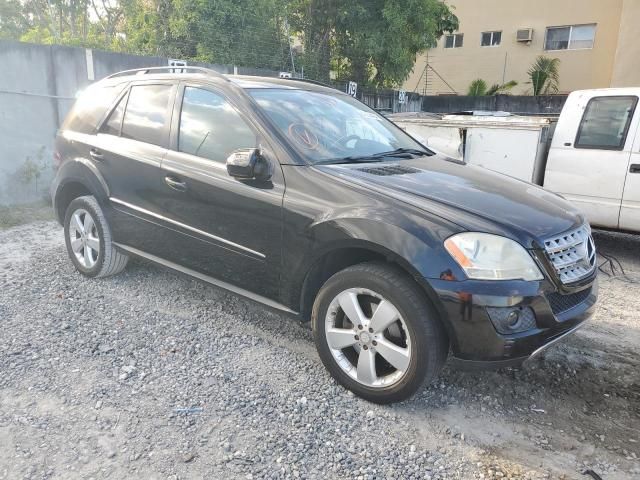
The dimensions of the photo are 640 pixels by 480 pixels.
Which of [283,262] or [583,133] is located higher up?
[583,133]

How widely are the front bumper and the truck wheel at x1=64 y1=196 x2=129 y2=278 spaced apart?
2937mm

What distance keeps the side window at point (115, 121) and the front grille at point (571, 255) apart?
3262mm

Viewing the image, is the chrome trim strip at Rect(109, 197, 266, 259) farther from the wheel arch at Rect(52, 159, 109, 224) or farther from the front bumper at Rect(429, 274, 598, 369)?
the front bumper at Rect(429, 274, 598, 369)

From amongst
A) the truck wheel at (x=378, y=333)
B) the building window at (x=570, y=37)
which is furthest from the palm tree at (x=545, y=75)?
the truck wheel at (x=378, y=333)

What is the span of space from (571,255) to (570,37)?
68.8 feet

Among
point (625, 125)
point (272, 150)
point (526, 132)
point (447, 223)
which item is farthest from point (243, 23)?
point (447, 223)

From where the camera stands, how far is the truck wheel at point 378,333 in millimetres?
2617

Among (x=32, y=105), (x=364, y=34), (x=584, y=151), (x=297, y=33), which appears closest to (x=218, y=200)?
(x=584, y=151)

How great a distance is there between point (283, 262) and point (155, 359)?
3.45 feet

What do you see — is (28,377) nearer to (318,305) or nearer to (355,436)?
(318,305)

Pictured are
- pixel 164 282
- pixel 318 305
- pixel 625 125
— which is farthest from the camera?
pixel 625 125

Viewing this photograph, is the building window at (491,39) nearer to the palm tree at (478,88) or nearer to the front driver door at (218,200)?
the palm tree at (478,88)

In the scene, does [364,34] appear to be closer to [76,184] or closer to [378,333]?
[76,184]

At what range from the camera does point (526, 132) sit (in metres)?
6.13
